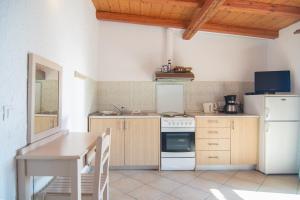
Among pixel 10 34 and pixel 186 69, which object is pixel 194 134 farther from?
pixel 10 34

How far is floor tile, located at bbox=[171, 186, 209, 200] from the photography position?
267 centimetres

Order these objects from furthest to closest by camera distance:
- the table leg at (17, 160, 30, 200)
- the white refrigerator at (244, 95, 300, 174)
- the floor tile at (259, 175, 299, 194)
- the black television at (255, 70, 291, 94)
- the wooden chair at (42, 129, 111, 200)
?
1. the black television at (255, 70, 291, 94)
2. the white refrigerator at (244, 95, 300, 174)
3. the floor tile at (259, 175, 299, 194)
4. the wooden chair at (42, 129, 111, 200)
5. the table leg at (17, 160, 30, 200)

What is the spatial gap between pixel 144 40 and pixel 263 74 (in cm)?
212

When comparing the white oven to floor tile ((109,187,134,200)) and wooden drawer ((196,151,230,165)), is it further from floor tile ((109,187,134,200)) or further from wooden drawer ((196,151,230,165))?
floor tile ((109,187,134,200))

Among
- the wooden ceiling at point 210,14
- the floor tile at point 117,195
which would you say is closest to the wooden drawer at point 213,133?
the floor tile at point 117,195

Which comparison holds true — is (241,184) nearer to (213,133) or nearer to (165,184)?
(213,133)

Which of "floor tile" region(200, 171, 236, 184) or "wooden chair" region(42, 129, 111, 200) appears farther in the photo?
"floor tile" region(200, 171, 236, 184)

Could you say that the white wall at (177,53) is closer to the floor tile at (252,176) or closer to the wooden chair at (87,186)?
the floor tile at (252,176)

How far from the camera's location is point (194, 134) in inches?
140

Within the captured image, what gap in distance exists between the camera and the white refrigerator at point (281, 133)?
3414 millimetres

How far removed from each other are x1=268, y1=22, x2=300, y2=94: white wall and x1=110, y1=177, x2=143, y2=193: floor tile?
2806mm

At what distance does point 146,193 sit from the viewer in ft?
9.09

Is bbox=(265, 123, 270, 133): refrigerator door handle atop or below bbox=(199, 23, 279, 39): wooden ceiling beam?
below

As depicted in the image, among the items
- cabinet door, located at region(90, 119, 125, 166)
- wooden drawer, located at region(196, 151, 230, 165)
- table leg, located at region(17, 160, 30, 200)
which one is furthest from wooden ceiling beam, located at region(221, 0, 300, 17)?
table leg, located at region(17, 160, 30, 200)
